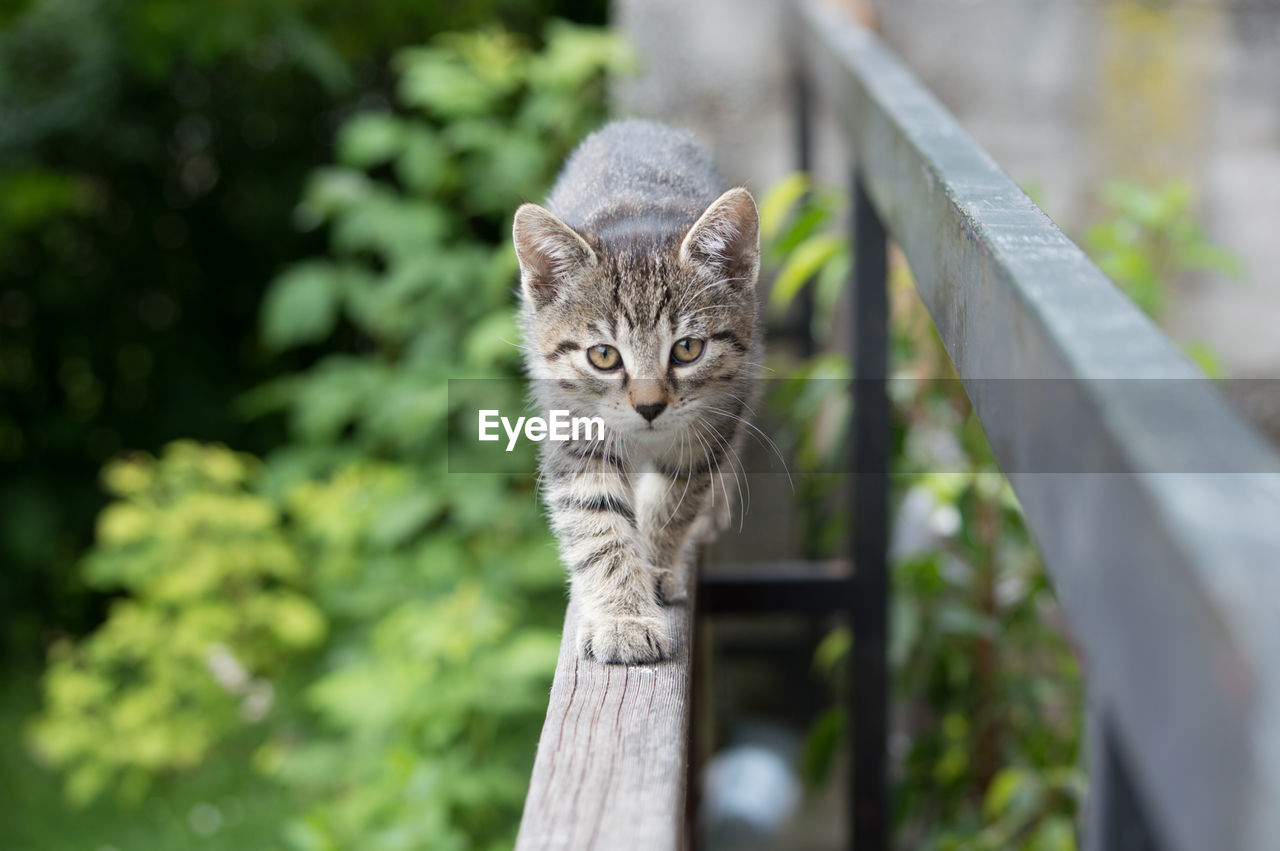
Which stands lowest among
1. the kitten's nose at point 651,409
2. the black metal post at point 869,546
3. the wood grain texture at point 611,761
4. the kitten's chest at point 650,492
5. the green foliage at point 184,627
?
the green foliage at point 184,627

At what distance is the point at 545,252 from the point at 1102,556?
977 millimetres

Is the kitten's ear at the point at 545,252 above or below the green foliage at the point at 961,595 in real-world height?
above

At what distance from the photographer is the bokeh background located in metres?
2.64

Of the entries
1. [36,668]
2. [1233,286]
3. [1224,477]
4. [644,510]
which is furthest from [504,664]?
[36,668]

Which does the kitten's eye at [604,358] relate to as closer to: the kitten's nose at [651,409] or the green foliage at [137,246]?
the kitten's nose at [651,409]

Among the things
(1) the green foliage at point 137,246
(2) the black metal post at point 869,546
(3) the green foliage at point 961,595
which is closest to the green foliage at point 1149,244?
(3) the green foliage at point 961,595

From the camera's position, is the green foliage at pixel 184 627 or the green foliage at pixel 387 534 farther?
the green foliage at pixel 184 627

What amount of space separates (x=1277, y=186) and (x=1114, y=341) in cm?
340

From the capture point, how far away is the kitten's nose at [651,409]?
136cm

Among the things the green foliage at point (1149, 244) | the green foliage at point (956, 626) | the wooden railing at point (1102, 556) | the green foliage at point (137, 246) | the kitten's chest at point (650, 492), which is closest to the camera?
the wooden railing at point (1102, 556)

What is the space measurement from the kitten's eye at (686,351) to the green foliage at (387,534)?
3.66 feet

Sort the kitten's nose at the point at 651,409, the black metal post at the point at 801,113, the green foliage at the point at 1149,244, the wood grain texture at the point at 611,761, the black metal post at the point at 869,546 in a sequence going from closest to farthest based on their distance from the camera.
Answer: the wood grain texture at the point at 611,761
the kitten's nose at the point at 651,409
the black metal post at the point at 869,546
the green foliage at the point at 1149,244
the black metal post at the point at 801,113

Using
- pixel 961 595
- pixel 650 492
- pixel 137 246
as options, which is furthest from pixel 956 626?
pixel 137 246

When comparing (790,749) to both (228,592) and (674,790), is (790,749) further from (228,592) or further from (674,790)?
(674,790)
